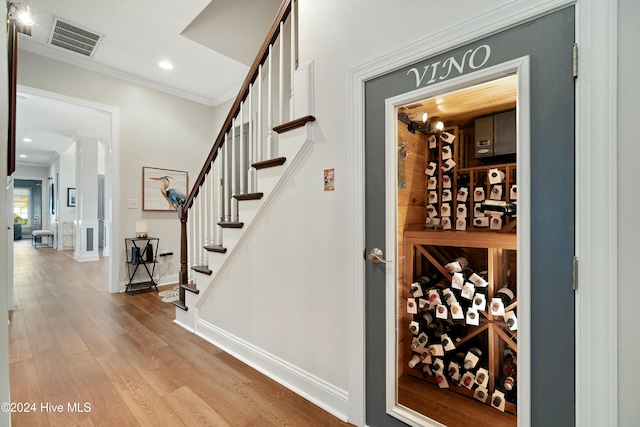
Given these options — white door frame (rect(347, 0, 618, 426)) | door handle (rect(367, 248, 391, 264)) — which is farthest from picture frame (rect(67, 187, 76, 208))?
white door frame (rect(347, 0, 618, 426))

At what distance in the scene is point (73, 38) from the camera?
3391 millimetres

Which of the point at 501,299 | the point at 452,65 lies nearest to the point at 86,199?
the point at 452,65

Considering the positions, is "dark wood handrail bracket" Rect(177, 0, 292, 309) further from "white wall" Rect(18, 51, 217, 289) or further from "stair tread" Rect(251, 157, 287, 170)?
"white wall" Rect(18, 51, 217, 289)

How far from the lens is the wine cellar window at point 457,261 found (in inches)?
61.4

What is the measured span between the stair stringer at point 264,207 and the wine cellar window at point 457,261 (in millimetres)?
603

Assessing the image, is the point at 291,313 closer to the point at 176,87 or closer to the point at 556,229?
the point at 556,229

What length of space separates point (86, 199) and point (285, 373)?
8266 mm

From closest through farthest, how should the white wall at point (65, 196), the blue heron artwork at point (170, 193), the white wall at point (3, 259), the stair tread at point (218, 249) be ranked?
1. the white wall at point (3, 259)
2. the stair tread at point (218, 249)
3. the blue heron artwork at point (170, 193)
4. the white wall at point (65, 196)

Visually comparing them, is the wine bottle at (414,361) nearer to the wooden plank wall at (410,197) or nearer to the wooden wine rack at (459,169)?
the wooden plank wall at (410,197)

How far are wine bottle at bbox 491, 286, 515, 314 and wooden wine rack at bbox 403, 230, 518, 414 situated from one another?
0.02 m

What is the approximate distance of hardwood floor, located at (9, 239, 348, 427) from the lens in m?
1.68

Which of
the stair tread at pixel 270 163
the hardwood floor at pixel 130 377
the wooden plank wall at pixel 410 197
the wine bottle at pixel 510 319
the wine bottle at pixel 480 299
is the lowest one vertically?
the hardwood floor at pixel 130 377

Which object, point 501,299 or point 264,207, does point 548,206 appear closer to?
point 501,299

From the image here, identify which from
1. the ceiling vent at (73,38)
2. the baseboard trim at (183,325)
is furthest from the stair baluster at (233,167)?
the ceiling vent at (73,38)
